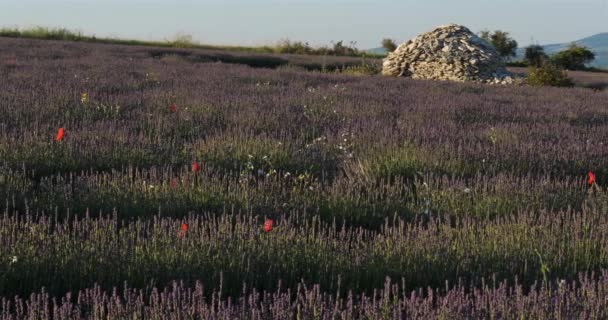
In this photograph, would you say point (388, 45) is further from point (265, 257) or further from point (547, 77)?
point (265, 257)

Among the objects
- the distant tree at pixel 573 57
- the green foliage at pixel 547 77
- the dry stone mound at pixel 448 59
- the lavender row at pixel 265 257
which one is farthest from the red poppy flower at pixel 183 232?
the distant tree at pixel 573 57

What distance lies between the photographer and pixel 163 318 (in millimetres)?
2064

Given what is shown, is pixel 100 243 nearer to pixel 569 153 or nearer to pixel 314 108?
pixel 569 153

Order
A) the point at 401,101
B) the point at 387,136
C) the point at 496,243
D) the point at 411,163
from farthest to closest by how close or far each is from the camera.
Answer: the point at 401,101, the point at 387,136, the point at 411,163, the point at 496,243

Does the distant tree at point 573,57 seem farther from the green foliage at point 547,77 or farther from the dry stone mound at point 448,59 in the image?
the green foliage at point 547,77

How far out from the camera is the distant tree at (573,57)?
1342 inches

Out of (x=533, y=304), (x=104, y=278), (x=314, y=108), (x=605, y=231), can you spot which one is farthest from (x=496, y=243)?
(x=314, y=108)

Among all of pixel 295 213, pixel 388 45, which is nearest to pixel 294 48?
pixel 388 45

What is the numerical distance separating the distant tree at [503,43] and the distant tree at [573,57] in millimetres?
2525

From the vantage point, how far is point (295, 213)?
3.88m

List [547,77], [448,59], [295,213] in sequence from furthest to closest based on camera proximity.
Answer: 1. [448,59]
2. [547,77]
3. [295,213]

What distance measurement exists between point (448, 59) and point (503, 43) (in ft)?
59.5

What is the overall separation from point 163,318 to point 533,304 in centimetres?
117

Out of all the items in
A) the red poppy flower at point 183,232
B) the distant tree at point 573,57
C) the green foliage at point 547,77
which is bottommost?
the red poppy flower at point 183,232
